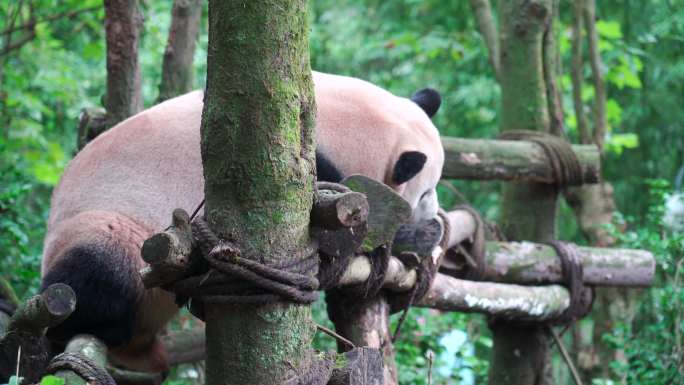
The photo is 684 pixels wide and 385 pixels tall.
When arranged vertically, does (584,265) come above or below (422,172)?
below

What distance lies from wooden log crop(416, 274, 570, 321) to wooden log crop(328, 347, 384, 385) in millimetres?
1136

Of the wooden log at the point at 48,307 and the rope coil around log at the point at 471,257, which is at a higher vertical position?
the wooden log at the point at 48,307

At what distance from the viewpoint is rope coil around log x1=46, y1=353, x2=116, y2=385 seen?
6.43ft

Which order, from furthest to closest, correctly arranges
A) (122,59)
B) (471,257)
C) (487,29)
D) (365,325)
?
(487,29) < (471,257) < (122,59) < (365,325)

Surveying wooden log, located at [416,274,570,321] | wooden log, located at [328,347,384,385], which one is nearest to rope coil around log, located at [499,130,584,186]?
wooden log, located at [416,274,570,321]

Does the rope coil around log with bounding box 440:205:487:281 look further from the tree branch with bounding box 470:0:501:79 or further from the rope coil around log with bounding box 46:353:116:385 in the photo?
the rope coil around log with bounding box 46:353:116:385

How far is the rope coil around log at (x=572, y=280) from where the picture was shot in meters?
4.30

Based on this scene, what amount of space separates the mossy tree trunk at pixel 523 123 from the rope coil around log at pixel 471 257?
48cm

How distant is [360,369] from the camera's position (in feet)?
7.27

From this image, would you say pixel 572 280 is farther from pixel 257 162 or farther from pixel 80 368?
pixel 80 368

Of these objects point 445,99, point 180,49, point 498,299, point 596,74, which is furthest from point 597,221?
point 445,99

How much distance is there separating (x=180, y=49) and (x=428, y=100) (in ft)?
4.13

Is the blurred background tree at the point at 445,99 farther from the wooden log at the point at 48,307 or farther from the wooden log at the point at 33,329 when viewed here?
the wooden log at the point at 48,307

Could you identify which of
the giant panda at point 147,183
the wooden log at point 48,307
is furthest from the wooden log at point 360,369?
the giant panda at point 147,183
